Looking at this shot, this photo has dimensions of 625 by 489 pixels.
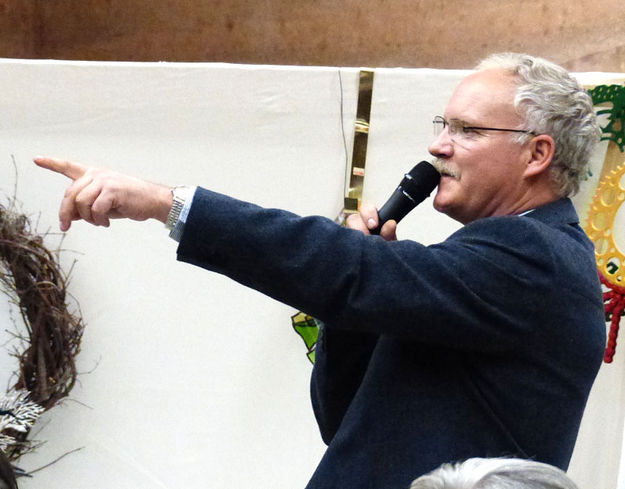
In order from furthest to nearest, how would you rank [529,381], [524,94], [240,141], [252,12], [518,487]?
[252,12]
[240,141]
[524,94]
[529,381]
[518,487]

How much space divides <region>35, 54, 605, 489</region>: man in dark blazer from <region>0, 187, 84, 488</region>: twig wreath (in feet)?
4.40

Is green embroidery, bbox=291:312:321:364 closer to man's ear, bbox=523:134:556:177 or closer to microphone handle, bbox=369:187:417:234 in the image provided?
microphone handle, bbox=369:187:417:234

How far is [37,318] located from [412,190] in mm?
1546

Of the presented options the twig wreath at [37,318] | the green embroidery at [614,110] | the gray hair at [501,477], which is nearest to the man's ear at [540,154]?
the gray hair at [501,477]

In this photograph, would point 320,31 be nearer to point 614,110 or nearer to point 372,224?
point 614,110

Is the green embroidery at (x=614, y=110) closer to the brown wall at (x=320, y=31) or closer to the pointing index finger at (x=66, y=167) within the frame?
the brown wall at (x=320, y=31)

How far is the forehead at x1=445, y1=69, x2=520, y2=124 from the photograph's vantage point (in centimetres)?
131

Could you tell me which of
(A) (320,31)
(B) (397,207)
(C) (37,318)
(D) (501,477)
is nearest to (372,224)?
(B) (397,207)

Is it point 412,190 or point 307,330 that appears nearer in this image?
point 412,190

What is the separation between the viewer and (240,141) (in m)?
2.39

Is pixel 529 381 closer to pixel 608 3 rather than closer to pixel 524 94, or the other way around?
pixel 524 94

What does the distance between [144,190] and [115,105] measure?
145cm

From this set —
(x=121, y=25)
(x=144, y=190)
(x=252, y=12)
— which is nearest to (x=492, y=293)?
(x=144, y=190)

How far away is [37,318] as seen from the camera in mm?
2564
